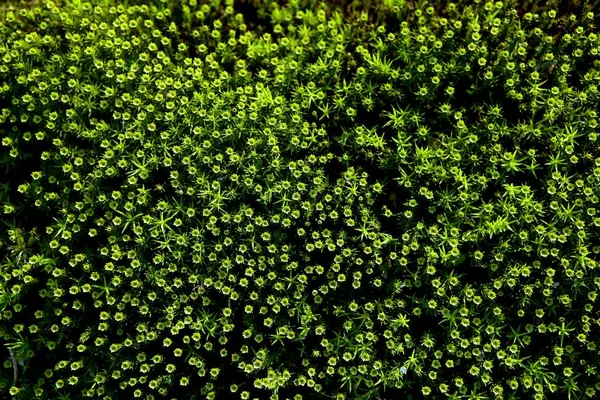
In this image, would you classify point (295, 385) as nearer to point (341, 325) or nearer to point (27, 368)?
point (341, 325)

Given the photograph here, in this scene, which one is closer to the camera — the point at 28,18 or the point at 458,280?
the point at 458,280

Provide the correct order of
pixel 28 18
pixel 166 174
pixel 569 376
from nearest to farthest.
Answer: pixel 569 376 < pixel 166 174 < pixel 28 18

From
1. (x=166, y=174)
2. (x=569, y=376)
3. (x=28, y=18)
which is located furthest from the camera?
(x=28, y=18)

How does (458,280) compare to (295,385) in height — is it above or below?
above

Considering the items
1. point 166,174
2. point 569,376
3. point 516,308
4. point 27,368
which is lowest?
point 27,368

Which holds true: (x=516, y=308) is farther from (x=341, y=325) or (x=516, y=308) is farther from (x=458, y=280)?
(x=341, y=325)

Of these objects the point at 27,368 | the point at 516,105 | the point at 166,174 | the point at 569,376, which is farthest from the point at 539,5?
the point at 27,368
